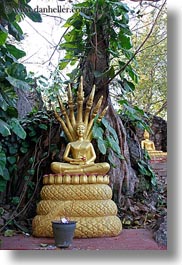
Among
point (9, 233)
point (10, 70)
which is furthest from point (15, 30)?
point (9, 233)

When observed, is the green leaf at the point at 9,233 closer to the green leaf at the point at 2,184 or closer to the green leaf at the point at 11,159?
the green leaf at the point at 2,184

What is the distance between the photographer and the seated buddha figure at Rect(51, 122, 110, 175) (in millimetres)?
2412

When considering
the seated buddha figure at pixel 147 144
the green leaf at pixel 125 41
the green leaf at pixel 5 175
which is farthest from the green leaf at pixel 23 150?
the green leaf at pixel 125 41

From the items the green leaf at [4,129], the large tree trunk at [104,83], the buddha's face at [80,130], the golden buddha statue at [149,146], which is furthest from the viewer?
the large tree trunk at [104,83]

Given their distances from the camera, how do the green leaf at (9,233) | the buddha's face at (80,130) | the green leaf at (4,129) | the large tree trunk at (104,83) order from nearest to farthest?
the green leaf at (4,129) → the green leaf at (9,233) → the buddha's face at (80,130) → the large tree trunk at (104,83)

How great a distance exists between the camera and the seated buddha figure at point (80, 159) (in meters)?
2.41

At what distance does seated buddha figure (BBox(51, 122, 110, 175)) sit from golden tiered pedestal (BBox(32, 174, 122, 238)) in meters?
0.06

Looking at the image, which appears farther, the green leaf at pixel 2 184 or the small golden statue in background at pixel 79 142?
the green leaf at pixel 2 184

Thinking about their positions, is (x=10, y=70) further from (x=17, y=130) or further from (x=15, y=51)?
(x=17, y=130)

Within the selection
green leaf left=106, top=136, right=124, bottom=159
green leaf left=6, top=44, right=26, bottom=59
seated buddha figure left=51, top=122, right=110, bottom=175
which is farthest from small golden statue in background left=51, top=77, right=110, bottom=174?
green leaf left=6, top=44, right=26, bottom=59

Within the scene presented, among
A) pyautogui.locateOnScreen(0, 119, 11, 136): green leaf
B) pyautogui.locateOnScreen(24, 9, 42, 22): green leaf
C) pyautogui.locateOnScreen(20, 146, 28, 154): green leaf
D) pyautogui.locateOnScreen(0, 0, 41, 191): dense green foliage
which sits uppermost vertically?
pyautogui.locateOnScreen(24, 9, 42, 22): green leaf

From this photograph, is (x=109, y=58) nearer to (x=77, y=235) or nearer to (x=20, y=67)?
(x=20, y=67)

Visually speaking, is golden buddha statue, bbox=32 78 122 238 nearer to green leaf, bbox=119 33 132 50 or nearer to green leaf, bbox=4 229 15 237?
green leaf, bbox=4 229 15 237

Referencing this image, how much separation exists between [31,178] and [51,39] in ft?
2.93
